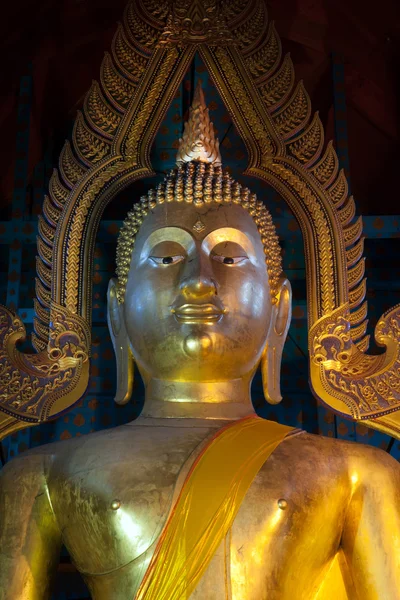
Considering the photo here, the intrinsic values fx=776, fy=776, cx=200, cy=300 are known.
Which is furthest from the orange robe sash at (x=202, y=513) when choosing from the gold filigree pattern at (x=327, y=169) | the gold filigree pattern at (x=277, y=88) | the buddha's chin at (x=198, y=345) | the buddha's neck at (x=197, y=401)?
the gold filigree pattern at (x=277, y=88)

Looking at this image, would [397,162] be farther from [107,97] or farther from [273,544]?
[273,544]

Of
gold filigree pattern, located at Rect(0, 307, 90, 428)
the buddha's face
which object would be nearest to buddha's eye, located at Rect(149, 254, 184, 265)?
the buddha's face

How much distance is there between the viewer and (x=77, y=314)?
270cm

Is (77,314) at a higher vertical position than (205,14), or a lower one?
lower

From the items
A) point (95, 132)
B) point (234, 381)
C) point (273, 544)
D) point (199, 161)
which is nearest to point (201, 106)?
point (199, 161)

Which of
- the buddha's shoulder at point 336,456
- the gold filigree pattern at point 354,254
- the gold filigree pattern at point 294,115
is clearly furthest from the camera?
the gold filigree pattern at point 294,115

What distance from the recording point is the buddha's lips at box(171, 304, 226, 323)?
2404mm

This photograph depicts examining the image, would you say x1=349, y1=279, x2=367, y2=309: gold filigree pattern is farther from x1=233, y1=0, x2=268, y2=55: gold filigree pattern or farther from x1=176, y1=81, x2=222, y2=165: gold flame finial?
x1=233, y1=0, x2=268, y2=55: gold filigree pattern

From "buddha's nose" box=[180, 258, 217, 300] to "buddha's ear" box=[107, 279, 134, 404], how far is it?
39cm

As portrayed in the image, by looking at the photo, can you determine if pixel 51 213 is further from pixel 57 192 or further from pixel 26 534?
pixel 26 534

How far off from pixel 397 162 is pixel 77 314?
1.85 meters

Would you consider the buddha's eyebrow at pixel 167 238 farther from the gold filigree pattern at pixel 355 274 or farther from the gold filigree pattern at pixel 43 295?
the gold filigree pattern at pixel 355 274

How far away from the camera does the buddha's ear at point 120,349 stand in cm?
268

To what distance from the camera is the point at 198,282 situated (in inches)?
93.9
